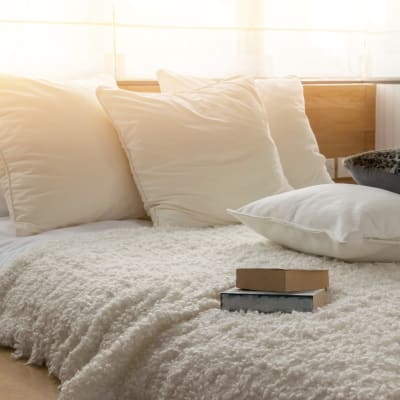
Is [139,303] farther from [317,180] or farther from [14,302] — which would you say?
[317,180]

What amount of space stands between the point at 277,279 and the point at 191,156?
0.91 meters

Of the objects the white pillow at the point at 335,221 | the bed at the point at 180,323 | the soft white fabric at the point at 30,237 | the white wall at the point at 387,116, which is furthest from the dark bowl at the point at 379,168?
the white wall at the point at 387,116

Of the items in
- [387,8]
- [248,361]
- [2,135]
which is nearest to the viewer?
[248,361]

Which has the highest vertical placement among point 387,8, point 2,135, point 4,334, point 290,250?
point 387,8

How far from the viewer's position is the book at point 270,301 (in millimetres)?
1525

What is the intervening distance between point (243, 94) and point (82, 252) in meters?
0.83

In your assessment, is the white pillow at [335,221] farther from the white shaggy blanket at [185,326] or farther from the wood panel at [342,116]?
the wood panel at [342,116]

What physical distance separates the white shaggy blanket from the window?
0.81m

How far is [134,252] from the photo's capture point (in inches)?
79.3

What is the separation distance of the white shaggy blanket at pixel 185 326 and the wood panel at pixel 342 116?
1114 mm

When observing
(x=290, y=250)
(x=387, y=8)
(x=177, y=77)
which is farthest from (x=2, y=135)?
(x=387, y=8)

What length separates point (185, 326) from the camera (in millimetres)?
1518

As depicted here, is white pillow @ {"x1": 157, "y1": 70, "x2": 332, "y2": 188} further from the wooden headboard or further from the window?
the wooden headboard

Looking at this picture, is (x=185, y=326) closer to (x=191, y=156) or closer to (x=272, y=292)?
(x=272, y=292)
